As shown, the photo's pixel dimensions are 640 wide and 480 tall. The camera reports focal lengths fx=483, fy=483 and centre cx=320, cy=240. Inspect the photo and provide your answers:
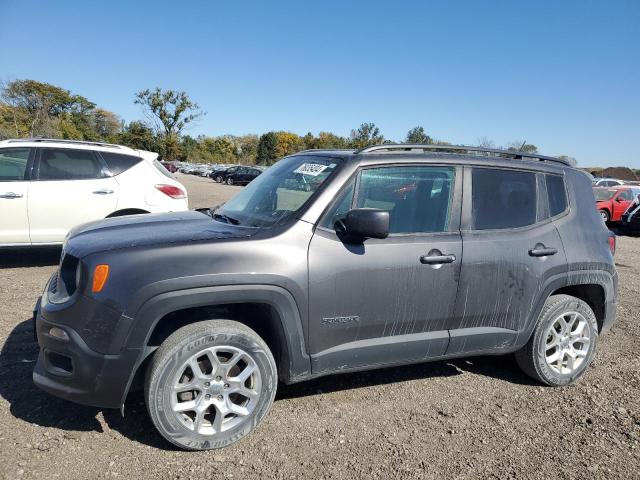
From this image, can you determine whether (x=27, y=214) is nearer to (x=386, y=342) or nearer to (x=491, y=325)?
(x=386, y=342)

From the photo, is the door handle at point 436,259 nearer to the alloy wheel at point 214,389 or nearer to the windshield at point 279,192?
the windshield at point 279,192

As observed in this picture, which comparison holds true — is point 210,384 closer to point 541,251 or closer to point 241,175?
point 541,251

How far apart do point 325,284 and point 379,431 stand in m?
1.06

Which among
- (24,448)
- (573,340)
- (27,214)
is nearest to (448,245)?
(573,340)

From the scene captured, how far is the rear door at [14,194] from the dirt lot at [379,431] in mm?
2653

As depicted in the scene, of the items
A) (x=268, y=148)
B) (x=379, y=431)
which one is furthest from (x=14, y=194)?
(x=268, y=148)

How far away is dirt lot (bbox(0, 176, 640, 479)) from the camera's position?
275 centimetres

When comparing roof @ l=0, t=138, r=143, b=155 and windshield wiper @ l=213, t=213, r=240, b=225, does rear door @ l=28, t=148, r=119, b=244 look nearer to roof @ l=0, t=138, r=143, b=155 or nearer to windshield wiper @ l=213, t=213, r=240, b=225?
roof @ l=0, t=138, r=143, b=155

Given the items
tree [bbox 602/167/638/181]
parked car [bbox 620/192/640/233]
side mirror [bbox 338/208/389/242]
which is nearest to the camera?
side mirror [bbox 338/208/389/242]

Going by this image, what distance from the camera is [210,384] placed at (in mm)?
2857

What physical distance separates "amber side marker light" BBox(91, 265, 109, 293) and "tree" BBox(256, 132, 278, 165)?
262 feet

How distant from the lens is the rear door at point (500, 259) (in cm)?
345

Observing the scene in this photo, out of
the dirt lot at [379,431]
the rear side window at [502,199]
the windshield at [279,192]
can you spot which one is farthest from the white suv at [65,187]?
the rear side window at [502,199]

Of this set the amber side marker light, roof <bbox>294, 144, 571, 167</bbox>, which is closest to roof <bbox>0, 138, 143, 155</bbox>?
roof <bbox>294, 144, 571, 167</bbox>
